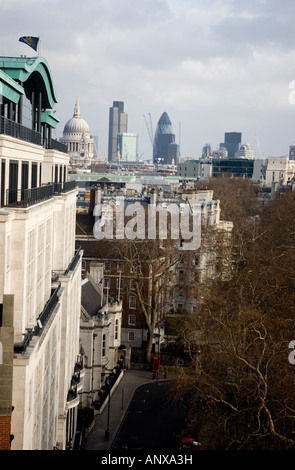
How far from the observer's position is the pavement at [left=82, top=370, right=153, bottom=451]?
37.2 metres

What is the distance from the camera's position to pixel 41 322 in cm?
2250

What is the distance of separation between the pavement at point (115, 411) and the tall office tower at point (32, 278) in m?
2.45

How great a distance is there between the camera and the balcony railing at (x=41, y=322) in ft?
62.0

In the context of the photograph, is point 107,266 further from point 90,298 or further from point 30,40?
point 30,40

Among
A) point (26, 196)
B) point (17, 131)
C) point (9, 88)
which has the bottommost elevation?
point (26, 196)

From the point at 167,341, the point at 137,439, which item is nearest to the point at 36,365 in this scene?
the point at 137,439

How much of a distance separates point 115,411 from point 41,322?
2160 centimetres

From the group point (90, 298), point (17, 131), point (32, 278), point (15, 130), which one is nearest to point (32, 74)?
point (17, 131)

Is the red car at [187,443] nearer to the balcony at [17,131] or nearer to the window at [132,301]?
the balcony at [17,131]

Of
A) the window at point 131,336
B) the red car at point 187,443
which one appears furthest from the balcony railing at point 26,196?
the window at point 131,336

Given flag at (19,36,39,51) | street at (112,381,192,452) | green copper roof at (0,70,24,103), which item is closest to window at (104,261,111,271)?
street at (112,381,192,452)

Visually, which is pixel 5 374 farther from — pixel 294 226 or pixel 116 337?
pixel 294 226

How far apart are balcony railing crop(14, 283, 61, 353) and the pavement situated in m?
11.7

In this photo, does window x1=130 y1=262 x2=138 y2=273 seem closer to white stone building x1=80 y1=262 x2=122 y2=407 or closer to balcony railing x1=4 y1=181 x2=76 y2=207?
white stone building x1=80 y1=262 x2=122 y2=407
